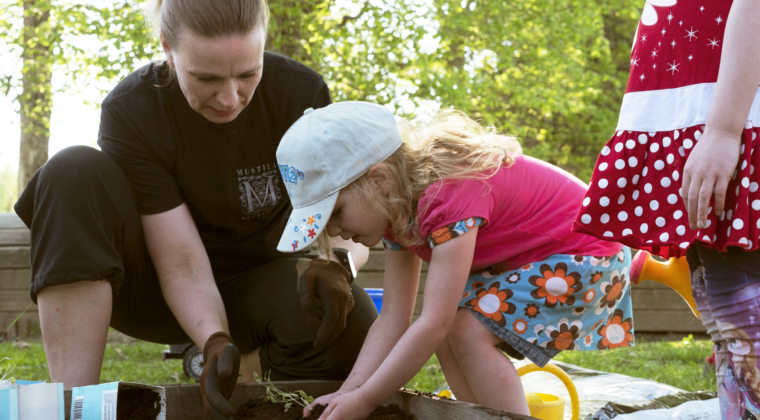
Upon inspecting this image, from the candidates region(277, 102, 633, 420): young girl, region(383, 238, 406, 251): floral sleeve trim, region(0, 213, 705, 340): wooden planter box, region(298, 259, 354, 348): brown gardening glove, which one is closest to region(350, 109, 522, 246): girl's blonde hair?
region(277, 102, 633, 420): young girl

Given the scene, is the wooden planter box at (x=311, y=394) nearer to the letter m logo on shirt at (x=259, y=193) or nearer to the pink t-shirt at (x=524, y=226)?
the pink t-shirt at (x=524, y=226)

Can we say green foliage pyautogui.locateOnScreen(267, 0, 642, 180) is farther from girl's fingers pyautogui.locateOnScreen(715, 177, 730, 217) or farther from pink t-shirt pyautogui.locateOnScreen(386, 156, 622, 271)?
girl's fingers pyautogui.locateOnScreen(715, 177, 730, 217)

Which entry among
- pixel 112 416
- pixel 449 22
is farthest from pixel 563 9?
pixel 112 416

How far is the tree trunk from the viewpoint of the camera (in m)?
5.87

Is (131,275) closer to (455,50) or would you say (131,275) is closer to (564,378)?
(564,378)

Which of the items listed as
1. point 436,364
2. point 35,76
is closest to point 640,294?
point 436,364

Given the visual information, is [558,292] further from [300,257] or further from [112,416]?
[112,416]

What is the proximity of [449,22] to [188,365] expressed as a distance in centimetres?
454

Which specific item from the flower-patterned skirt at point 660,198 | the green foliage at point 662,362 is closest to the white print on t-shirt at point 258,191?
the flower-patterned skirt at point 660,198

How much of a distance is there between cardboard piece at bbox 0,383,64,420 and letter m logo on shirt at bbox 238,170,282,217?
82 cm

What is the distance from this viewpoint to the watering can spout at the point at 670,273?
5.05 ft

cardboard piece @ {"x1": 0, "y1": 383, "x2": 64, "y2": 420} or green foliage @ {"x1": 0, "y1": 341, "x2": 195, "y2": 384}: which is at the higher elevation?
cardboard piece @ {"x1": 0, "y1": 383, "x2": 64, "y2": 420}

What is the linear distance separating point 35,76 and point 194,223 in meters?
5.55

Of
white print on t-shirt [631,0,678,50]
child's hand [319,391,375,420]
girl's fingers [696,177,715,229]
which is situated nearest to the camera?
girl's fingers [696,177,715,229]
